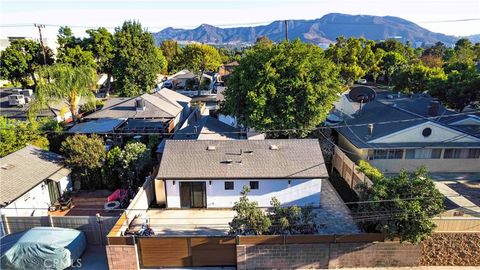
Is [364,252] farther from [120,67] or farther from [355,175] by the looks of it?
[120,67]

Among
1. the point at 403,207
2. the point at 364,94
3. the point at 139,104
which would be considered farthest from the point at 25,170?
the point at 364,94

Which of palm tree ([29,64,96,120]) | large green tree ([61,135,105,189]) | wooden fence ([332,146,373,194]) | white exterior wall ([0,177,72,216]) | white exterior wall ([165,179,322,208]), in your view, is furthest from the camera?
palm tree ([29,64,96,120])

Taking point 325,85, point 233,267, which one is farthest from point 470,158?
point 233,267

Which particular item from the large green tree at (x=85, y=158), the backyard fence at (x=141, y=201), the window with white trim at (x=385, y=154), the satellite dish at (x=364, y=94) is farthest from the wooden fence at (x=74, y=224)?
the satellite dish at (x=364, y=94)

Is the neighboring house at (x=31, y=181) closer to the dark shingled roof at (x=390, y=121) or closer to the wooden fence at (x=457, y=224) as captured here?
the wooden fence at (x=457, y=224)

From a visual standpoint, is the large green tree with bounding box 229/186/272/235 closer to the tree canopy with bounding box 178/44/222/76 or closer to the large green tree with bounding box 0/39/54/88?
the large green tree with bounding box 0/39/54/88

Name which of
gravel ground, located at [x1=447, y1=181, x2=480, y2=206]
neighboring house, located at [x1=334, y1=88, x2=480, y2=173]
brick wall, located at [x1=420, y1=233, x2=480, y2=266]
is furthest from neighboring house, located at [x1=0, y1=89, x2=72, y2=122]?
gravel ground, located at [x1=447, y1=181, x2=480, y2=206]
